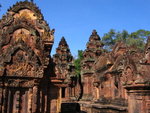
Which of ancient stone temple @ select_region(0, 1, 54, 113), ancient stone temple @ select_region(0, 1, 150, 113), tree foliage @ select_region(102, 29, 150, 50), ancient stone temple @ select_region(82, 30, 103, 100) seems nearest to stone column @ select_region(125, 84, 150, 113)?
ancient stone temple @ select_region(0, 1, 150, 113)

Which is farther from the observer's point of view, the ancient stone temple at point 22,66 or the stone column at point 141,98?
the ancient stone temple at point 22,66

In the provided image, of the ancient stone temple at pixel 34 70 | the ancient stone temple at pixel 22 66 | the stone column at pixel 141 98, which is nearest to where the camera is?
the stone column at pixel 141 98

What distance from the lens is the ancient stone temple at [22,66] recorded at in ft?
29.6

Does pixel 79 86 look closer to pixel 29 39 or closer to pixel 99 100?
pixel 99 100

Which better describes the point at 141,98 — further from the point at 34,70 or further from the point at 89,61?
the point at 89,61

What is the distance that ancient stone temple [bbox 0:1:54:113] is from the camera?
902 centimetres

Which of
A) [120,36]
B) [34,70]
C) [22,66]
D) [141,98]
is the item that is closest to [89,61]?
[34,70]

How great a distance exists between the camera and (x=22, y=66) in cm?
920

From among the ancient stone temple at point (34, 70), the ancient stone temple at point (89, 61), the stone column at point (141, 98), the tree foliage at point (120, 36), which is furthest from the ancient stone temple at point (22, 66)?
the tree foliage at point (120, 36)

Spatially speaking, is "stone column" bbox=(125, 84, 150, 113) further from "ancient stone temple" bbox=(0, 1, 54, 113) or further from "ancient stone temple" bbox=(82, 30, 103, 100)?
"ancient stone temple" bbox=(82, 30, 103, 100)

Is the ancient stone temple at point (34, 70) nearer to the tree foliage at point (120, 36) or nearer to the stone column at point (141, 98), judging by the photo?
the stone column at point (141, 98)

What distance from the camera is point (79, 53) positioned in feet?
156

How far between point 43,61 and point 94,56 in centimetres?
1411

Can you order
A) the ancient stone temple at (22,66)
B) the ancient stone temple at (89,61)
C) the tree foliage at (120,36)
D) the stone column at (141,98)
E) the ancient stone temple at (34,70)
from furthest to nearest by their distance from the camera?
1. the tree foliage at (120,36)
2. the ancient stone temple at (89,61)
3. the ancient stone temple at (22,66)
4. the ancient stone temple at (34,70)
5. the stone column at (141,98)
